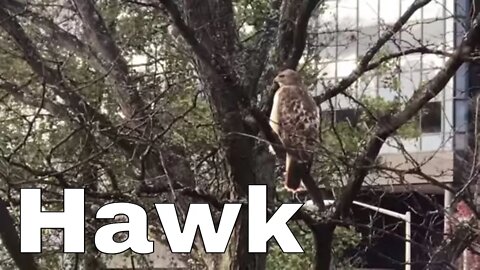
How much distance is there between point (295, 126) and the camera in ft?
11.1

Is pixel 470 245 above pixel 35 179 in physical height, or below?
below

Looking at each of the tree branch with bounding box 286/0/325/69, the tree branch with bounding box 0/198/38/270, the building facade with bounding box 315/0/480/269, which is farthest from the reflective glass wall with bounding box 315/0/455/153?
the tree branch with bounding box 0/198/38/270

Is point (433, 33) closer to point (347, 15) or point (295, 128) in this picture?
point (347, 15)

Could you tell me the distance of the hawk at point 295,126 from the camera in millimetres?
3373

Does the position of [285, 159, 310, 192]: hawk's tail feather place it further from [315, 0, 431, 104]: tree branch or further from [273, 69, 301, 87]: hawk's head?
[315, 0, 431, 104]: tree branch

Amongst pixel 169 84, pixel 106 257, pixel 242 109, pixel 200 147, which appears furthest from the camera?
pixel 106 257

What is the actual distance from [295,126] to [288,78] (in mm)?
254

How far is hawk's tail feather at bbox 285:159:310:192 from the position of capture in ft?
11.1

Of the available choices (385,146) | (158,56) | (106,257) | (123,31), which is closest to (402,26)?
(385,146)

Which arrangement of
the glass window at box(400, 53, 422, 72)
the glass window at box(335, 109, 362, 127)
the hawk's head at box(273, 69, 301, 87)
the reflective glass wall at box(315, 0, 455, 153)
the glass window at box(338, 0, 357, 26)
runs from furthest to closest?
the glass window at box(338, 0, 357, 26), the glass window at box(400, 53, 422, 72), the glass window at box(335, 109, 362, 127), the reflective glass wall at box(315, 0, 455, 153), the hawk's head at box(273, 69, 301, 87)

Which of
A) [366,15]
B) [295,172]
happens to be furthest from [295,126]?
[366,15]

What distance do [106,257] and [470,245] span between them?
2.70 metres

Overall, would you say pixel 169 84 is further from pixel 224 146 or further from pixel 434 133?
pixel 434 133

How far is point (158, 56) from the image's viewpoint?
506 cm
